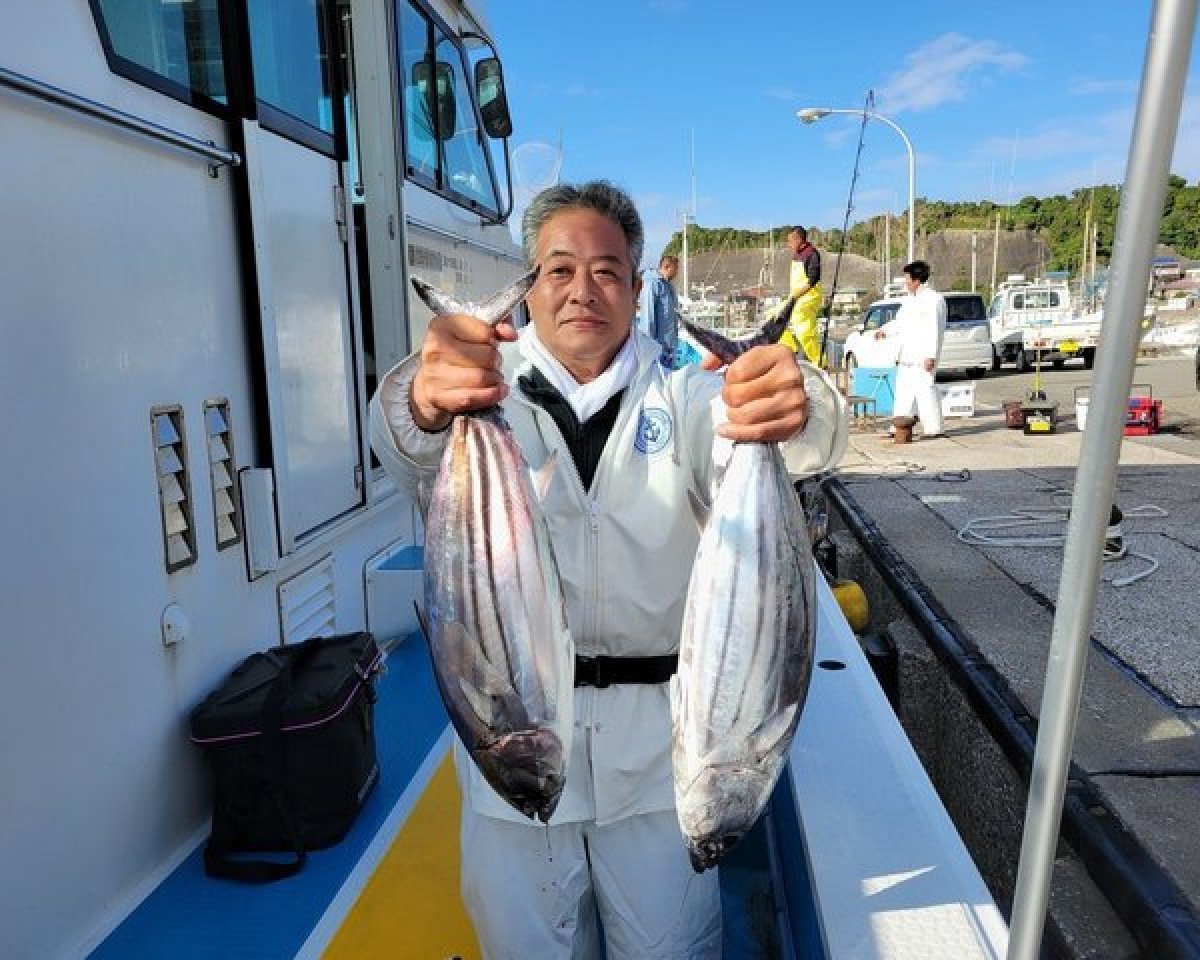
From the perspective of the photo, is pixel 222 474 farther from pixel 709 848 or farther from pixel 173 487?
pixel 709 848

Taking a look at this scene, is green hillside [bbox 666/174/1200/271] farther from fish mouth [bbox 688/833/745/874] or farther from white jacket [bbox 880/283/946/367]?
fish mouth [bbox 688/833/745/874]

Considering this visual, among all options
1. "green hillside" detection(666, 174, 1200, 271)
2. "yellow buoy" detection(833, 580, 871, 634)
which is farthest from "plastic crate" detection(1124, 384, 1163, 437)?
"green hillside" detection(666, 174, 1200, 271)

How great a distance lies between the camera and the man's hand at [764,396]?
1.32 meters

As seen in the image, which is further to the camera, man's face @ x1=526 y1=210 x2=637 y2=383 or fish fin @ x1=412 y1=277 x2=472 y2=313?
man's face @ x1=526 y1=210 x2=637 y2=383

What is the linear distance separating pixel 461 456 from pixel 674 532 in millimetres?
551

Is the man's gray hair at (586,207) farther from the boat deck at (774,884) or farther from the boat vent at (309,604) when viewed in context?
the boat vent at (309,604)

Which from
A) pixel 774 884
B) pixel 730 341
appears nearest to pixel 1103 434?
pixel 730 341

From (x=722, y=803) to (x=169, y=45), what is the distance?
7.48 ft

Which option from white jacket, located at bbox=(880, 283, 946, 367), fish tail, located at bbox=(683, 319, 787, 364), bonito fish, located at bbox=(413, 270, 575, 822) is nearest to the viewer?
bonito fish, located at bbox=(413, 270, 575, 822)

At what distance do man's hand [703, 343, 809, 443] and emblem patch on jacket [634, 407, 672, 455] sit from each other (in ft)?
1.30

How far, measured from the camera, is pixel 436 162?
427 cm

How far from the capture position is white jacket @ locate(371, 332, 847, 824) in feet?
5.60

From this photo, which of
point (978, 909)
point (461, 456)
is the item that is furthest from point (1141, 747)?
point (461, 456)

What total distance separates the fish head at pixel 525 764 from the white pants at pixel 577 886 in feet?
1.60
